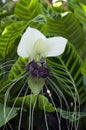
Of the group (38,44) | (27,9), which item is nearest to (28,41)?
(38,44)

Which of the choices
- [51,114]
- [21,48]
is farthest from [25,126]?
[21,48]

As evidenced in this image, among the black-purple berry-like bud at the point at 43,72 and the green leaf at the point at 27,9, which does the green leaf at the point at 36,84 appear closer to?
the black-purple berry-like bud at the point at 43,72

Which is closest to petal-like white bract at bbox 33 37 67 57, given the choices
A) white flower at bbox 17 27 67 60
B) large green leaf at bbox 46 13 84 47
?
white flower at bbox 17 27 67 60

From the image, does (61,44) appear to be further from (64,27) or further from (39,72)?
(64,27)

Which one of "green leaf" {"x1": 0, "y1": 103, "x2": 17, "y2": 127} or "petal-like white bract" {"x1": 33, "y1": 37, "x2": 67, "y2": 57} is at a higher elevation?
"petal-like white bract" {"x1": 33, "y1": 37, "x2": 67, "y2": 57}

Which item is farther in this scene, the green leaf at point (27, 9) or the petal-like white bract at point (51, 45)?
the green leaf at point (27, 9)

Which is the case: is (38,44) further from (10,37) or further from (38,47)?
(10,37)

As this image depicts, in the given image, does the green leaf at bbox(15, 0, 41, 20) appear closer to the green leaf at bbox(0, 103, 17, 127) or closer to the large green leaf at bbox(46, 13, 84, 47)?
the large green leaf at bbox(46, 13, 84, 47)

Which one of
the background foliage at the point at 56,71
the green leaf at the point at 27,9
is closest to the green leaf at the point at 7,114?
the background foliage at the point at 56,71
